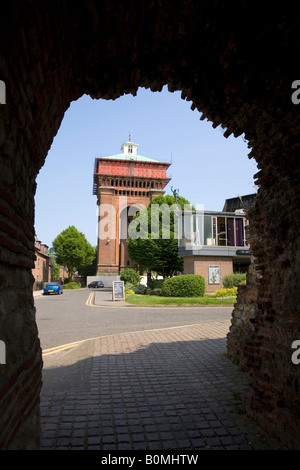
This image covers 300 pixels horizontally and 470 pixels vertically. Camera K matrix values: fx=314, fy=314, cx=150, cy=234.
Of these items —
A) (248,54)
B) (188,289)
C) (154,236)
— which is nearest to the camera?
(248,54)

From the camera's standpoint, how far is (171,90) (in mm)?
4078

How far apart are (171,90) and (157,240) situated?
30.0m

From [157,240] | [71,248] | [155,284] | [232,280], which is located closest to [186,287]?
[232,280]

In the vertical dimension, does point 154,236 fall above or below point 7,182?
above

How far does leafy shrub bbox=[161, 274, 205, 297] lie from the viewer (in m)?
23.2

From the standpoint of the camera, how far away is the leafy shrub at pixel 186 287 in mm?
23219

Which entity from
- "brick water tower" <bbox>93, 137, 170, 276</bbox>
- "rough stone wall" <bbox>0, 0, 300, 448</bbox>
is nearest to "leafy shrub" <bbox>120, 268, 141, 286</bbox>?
"brick water tower" <bbox>93, 137, 170, 276</bbox>

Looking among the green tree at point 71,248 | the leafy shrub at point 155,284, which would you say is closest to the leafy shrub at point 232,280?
the leafy shrub at point 155,284

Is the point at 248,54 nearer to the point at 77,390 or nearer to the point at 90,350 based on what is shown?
the point at 77,390

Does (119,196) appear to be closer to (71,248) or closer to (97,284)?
(71,248)

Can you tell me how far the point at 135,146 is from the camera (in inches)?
2717

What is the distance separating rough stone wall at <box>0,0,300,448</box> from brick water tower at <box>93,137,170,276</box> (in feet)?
164
